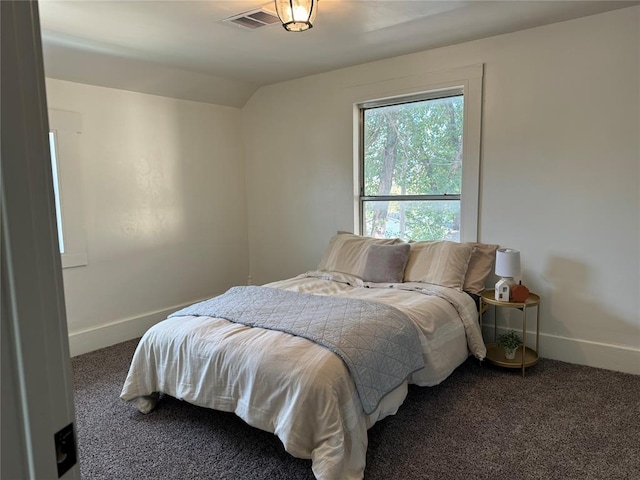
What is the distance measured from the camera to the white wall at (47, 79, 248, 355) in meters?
3.41

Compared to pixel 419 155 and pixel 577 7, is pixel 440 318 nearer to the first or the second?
pixel 419 155

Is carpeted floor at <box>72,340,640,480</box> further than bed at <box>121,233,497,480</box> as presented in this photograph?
Yes

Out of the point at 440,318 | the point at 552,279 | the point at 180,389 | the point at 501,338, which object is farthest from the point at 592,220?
the point at 180,389

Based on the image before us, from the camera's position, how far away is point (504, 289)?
111 inches

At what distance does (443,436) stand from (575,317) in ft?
5.03

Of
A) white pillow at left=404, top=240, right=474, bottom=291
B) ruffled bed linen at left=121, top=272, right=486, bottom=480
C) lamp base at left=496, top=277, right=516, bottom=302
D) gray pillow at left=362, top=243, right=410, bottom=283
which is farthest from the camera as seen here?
gray pillow at left=362, top=243, right=410, bottom=283

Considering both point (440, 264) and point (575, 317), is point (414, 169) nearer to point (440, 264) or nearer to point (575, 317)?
point (440, 264)

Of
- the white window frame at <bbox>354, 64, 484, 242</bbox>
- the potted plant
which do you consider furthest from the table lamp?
the white window frame at <bbox>354, 64, 484, 242</bbox>

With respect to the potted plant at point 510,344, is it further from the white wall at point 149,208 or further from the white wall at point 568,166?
the white wall at point 149,208

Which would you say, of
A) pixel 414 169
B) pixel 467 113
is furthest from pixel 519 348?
pixel 467 113

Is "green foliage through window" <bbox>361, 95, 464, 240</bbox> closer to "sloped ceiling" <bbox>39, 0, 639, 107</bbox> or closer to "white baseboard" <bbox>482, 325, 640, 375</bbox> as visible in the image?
"sloped ceiling" <bbox>39, 0, 639, 107</bbox>

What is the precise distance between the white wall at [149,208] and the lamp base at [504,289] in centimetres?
289

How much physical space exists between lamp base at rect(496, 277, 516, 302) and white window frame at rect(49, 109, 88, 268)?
3.25 meters

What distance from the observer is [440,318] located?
2570 mm
